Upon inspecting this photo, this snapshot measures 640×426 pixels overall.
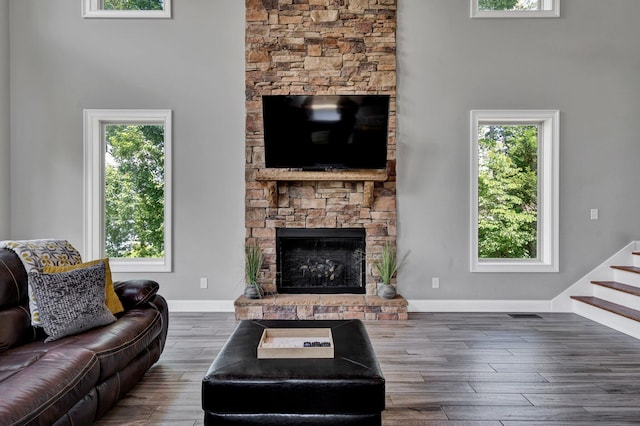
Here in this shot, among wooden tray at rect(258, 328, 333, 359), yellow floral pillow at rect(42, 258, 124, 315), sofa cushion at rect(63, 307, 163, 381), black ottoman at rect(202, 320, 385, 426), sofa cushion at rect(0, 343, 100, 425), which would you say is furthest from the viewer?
yellow floral pillow at rect(42, 258, 124, 315)

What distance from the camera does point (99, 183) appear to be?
4473 millimetres

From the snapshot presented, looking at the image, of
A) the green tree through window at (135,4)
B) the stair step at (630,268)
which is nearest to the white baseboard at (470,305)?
the stair step at (630,268)

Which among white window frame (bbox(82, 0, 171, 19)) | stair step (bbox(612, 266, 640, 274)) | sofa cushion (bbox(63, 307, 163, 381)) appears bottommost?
sofa cushion (bbox(63, 307, 163, 381))

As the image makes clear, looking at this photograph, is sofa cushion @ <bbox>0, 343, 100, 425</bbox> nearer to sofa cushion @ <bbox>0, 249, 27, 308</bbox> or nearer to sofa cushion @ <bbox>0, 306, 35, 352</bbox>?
sofa cushion @ <bbox>0, 306, 35, 352</bbox>

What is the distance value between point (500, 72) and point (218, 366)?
432 centimetres

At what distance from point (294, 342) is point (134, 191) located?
3366 millimetres

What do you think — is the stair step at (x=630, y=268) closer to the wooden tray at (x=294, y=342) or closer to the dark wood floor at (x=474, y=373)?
the dark wood floor at (x=474, y=373)

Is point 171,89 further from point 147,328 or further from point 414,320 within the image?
point 414,320

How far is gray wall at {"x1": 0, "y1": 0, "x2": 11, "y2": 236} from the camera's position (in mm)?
4301

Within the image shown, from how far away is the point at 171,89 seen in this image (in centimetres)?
440

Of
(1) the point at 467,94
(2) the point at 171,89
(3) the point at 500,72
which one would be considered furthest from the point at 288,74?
(3) the point at 500,72

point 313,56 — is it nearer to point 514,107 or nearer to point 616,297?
point 514,107

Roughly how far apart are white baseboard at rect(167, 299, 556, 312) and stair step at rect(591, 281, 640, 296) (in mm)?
580

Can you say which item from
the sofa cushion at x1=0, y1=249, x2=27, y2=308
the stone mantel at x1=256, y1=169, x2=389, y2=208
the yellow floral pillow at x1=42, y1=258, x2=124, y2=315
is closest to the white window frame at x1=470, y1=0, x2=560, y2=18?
the stone mantel at x1=256, y1=169, x2=389, y2=208
